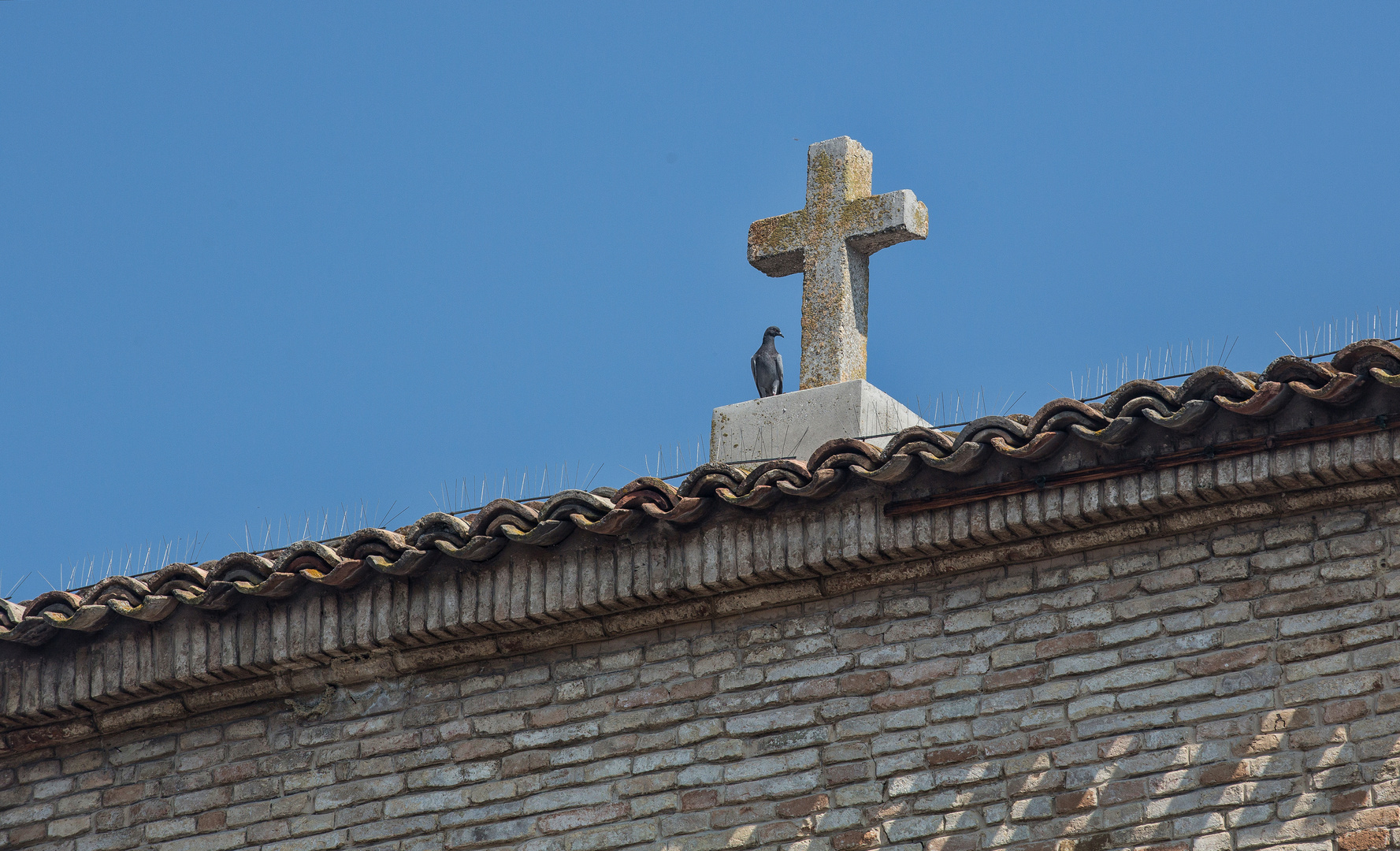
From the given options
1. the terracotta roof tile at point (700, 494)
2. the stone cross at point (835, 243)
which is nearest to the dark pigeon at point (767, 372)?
the stone cross at point (835, 243)

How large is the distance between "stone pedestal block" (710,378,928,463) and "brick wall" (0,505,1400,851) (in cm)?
116

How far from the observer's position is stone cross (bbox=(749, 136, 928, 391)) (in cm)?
809

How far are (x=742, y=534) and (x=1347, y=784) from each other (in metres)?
2.15

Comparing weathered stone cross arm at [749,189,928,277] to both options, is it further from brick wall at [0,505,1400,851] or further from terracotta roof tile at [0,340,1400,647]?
brick wall at [0,505,1400,851]

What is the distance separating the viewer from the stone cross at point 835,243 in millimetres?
8086

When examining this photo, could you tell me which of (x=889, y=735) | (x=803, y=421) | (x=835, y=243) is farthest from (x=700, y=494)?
(x=835, y=243)

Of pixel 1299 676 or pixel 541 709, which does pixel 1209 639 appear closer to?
pixel 1299 676

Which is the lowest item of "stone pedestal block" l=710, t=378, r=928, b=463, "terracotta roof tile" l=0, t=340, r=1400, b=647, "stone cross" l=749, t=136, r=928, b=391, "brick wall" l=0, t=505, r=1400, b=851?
"brick wall" l=0, t=505, r=1400, b=851

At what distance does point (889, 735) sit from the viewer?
639 centimetres

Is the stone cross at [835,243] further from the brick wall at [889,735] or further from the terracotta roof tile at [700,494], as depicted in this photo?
the brick wall at [889,735]

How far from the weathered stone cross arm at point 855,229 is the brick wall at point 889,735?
2162mm

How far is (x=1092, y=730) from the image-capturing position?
20.1ft

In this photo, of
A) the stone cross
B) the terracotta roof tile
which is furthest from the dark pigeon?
the terracotta roof tile

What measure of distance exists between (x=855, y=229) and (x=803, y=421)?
1.02m
